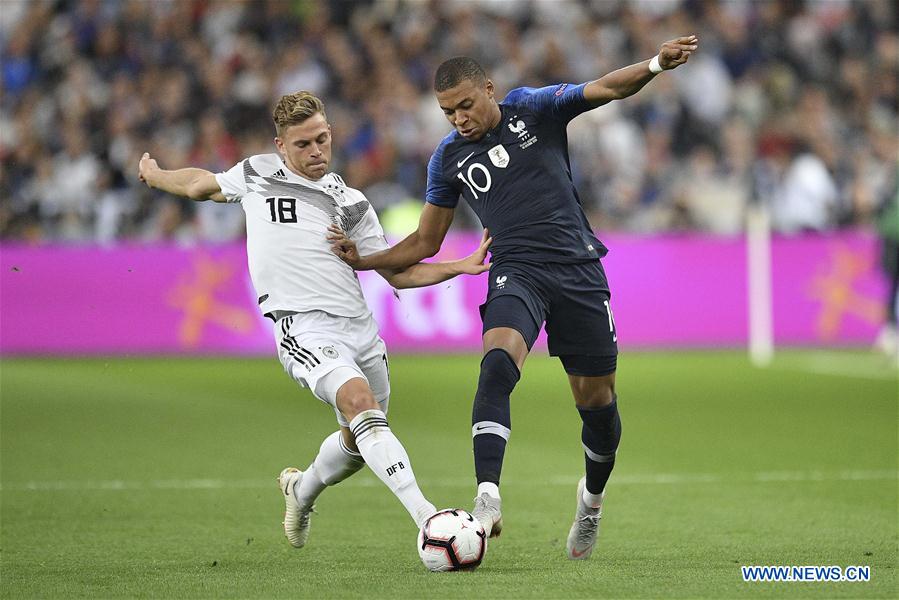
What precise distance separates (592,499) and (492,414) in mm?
1046

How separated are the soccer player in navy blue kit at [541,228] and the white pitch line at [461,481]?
7.64 feet

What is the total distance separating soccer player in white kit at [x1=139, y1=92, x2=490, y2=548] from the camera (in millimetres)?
6594

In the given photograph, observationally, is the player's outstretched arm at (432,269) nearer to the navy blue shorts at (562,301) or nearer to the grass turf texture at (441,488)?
the navy blue shorts at (562,301)

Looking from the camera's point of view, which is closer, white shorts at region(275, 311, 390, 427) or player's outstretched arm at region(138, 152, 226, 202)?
white shorts at region(275, 311, 390, 427)

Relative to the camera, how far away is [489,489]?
19.4 feet

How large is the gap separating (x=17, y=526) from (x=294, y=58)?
579 inches

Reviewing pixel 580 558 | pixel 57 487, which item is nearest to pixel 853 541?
pixel 580 558

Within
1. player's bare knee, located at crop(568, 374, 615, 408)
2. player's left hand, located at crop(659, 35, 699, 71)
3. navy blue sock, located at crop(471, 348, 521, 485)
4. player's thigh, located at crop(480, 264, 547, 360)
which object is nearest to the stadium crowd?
player's bare knee, located at crop(568, 374, 615, 408)

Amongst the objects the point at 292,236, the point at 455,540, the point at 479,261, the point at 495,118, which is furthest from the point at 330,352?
the point at 495,118

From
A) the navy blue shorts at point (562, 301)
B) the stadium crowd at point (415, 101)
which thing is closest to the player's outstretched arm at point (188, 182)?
the navy blue shorts at point (562, 301)

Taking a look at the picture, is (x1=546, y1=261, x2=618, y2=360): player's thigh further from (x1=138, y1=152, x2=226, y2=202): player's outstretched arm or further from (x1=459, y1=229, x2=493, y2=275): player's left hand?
(x1=138, y1=152, x2=226, y2=202): player's outstretched arm

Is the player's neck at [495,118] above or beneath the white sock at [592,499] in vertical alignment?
above

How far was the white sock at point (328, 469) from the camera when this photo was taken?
274 inches

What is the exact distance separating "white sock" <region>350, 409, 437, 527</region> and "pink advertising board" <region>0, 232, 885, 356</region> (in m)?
12.0
